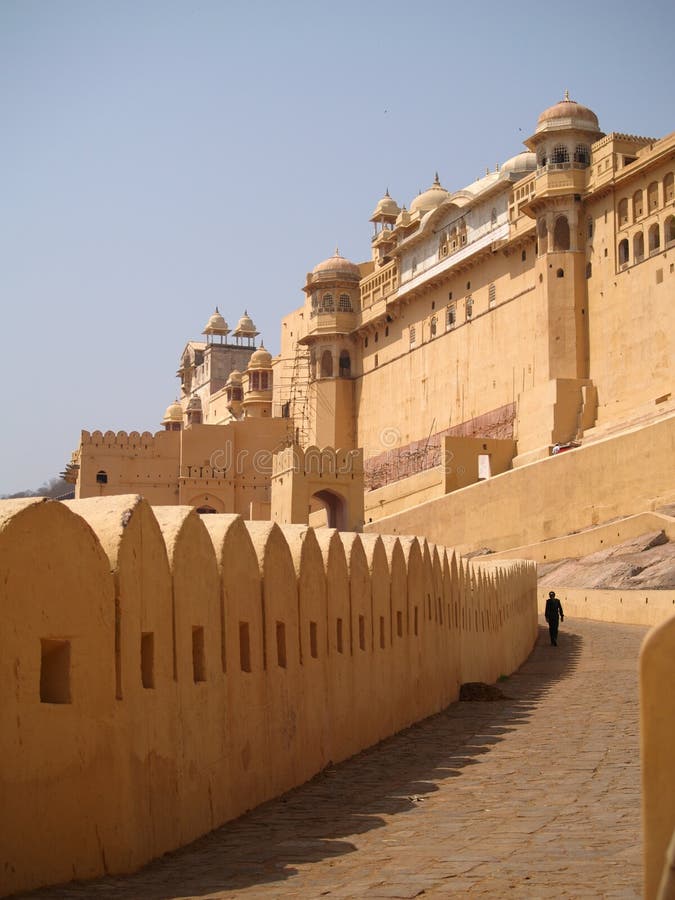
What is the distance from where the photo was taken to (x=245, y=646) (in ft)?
20.9

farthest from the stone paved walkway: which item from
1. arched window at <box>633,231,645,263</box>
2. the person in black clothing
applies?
arched window at <box>633,231,645,263</box>

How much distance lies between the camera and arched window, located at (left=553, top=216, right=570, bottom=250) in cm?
3453

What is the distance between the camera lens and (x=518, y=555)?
28.6m

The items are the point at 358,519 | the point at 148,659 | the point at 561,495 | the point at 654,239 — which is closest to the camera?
the point at 148,659

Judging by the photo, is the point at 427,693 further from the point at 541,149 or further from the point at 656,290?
the point at 541,149

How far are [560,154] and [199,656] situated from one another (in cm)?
3064

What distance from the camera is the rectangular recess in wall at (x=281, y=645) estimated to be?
6887 mm

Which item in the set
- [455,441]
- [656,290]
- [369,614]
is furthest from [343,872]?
[455,441]

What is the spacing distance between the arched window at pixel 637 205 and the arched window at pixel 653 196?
0.92ft

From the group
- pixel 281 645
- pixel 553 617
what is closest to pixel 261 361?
pixel 553 617

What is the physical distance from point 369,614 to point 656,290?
24.0 m

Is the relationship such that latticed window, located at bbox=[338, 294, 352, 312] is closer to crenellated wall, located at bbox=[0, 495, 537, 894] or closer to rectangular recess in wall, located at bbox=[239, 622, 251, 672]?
crenellated wall, located at bbox=[0, 495, 537, 894]

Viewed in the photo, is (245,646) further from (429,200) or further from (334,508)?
(429,200)

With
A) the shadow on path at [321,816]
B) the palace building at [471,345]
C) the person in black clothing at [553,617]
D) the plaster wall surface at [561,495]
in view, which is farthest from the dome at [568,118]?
the shadow on path at [321,816]
